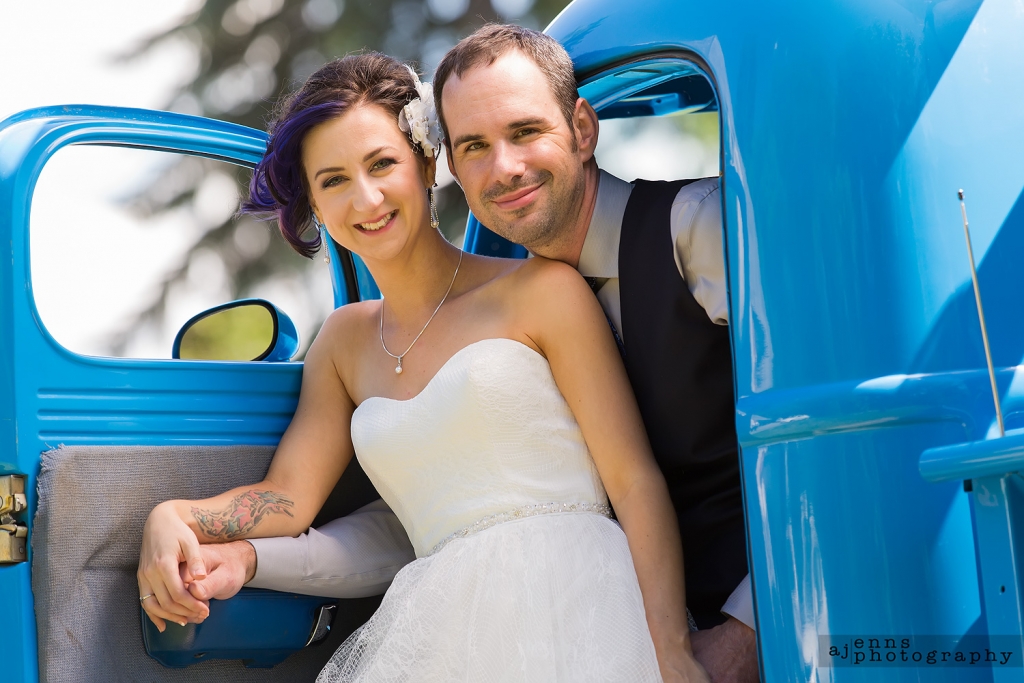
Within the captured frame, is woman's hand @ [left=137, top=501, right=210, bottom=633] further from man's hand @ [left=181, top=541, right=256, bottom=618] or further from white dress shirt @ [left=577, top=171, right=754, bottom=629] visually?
white dress shirt @ [left=577, top=171, right=754, bottom=629]

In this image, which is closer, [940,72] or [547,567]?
[940,72]

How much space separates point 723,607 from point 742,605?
52 millimetres

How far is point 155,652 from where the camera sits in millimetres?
2199

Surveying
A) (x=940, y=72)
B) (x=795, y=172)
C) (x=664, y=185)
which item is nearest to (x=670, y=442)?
(x=664, y=185)

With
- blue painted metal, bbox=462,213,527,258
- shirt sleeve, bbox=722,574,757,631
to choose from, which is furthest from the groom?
blue painted metal, bbox=462,213,527,258

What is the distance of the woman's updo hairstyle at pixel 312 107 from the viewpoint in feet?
7.84

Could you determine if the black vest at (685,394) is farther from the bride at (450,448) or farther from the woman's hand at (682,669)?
the woman's hand at (682,669)

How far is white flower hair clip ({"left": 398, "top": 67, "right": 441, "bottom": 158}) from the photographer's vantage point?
94.0 inches

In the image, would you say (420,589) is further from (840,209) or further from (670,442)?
(840,209)

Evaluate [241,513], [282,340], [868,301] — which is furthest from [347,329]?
[868,301]

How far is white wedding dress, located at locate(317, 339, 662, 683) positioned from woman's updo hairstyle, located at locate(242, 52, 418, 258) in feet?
1.90

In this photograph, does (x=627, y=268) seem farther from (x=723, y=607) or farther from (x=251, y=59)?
(x=251, y=59)

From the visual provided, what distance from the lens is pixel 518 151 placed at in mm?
2105

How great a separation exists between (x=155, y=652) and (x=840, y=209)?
5.43 feet
